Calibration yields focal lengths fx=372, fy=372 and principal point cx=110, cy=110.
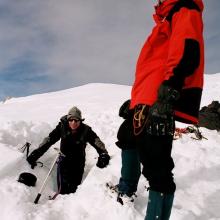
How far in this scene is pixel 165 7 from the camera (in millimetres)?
3188

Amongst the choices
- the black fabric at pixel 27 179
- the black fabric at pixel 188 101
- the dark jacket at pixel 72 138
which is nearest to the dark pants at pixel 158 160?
the black fabric at pixel 188 101

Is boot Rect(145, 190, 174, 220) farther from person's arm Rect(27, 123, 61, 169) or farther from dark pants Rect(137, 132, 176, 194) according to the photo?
person's arm Rect(27, 123, 61, 169)

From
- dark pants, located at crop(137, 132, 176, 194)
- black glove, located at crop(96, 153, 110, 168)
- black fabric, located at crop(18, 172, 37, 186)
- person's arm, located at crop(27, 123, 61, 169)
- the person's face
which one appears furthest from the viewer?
the person's face

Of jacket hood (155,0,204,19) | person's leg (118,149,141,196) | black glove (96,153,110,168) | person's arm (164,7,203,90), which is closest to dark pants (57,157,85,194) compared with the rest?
black glove (96,153,110,168)

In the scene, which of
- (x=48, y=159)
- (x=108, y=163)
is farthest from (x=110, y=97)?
(x=108, y=163)

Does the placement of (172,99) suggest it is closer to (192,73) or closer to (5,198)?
(192,73)

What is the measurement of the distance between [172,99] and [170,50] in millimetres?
423

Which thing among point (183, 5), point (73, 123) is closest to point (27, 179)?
point (73, 123)

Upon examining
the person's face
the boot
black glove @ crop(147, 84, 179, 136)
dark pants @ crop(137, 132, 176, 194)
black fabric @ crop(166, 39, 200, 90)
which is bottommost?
the boot

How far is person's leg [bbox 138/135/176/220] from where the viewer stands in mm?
2936

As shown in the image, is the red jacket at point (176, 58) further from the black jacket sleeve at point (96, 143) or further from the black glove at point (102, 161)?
the black jacket sleeve at point (96, 143)

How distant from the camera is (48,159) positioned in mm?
7293

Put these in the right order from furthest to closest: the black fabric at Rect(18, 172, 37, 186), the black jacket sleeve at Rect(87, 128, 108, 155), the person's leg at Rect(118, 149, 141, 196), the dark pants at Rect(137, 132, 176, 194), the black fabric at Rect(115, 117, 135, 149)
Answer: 1. the black jacket sleeve at Rect(87, 128, 108, 155)
2. the black fabric at Rect(18, 172, 37, 186)
3. the person's leg at Rect(118, 149, 141, 196)
4. the black fabric at Rect(115, 117, 135, 149)
5. the dark pants at Rect(137, 132, 176, 194)

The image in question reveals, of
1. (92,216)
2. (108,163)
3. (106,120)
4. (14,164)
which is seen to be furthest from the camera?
(106,120)
